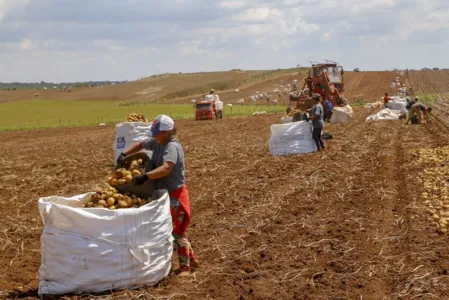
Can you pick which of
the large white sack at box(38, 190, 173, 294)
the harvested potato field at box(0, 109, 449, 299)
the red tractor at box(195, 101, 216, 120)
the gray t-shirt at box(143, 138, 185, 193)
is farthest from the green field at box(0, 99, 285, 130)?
the large white sack at box(38, 190, 173, 294)

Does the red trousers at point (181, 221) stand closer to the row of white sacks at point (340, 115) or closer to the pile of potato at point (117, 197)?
the pile of potato at point (117, 197)

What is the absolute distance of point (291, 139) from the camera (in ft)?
52.8

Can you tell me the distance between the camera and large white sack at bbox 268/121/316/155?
1602 centimetres

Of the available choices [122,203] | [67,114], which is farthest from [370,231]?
[67,114]

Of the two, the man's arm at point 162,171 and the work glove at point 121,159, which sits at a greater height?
the work glove at point 121,159

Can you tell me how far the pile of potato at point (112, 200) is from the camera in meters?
5.79

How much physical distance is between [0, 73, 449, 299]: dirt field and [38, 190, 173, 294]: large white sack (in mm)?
219

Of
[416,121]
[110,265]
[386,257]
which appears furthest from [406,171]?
[416,121]

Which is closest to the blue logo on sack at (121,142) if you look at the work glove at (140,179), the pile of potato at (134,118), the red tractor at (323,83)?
the pile of potato at (134,118)

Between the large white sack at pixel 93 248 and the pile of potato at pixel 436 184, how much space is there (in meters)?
4.42

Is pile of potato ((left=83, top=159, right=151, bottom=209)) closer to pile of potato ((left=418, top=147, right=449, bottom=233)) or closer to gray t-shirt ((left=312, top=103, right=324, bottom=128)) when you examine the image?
pile of potato ((left=418, top=147, right=449, bottom=233))

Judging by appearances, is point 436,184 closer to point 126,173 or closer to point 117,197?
point 126,173

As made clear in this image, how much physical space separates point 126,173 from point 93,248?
1090 mm

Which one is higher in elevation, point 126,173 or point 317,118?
point 126,173
